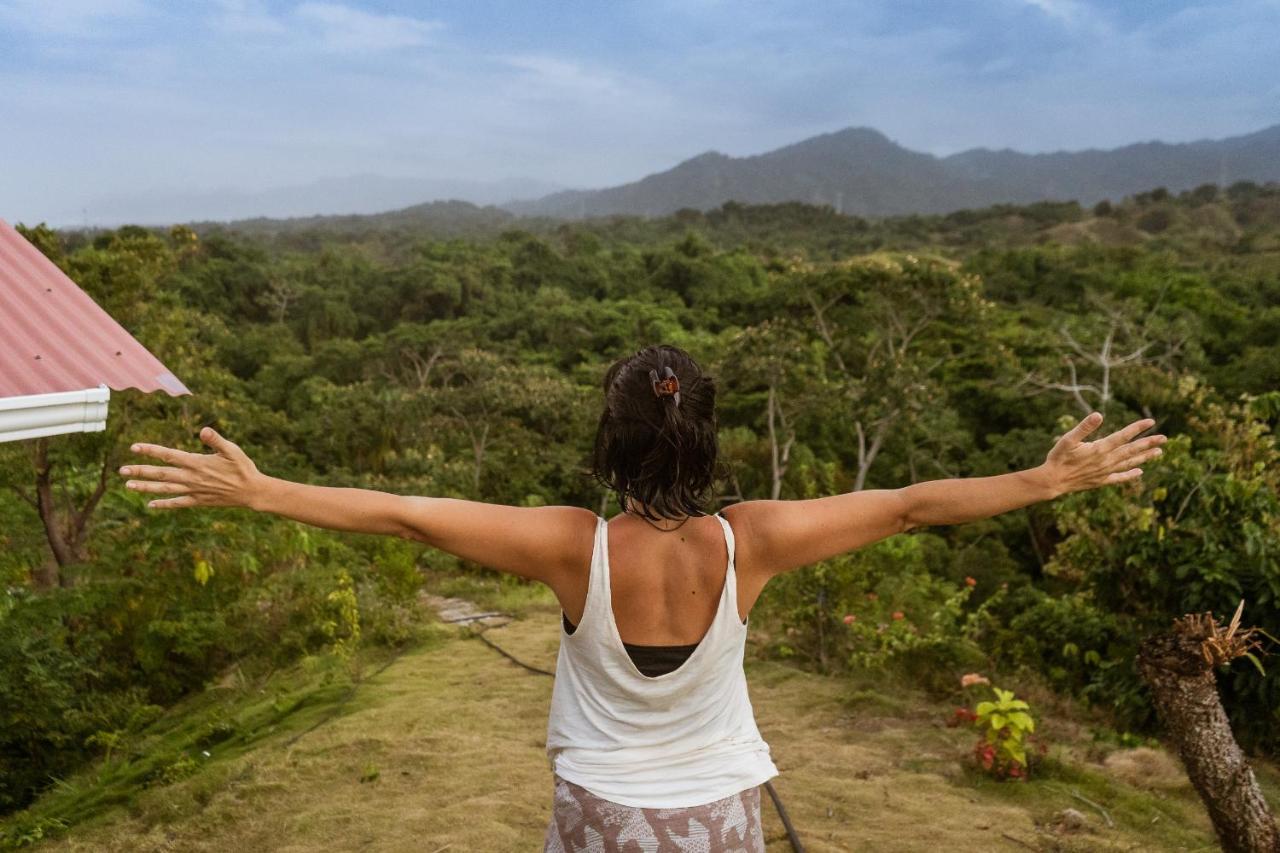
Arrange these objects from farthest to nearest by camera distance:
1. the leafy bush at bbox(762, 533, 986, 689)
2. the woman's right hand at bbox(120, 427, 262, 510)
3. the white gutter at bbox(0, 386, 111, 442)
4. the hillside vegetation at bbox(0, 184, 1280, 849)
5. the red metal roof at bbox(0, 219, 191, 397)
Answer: the leafy bush at bbox(762, 533, 986, 689), the hillside vegetation at bbox(0, 184, 1280, 849), the red metal roof at bbox(0, 219, 191, 397), the white gutter at bbox(0, 386, 111, 442), the woman's right hand at bbox(120, 427, 262, 510)

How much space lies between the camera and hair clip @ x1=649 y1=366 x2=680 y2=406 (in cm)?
150

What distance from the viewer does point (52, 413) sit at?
2.01 meters

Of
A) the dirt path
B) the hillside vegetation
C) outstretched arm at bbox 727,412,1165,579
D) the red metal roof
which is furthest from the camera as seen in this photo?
the hillside vegetation

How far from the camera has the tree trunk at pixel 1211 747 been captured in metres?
2.96

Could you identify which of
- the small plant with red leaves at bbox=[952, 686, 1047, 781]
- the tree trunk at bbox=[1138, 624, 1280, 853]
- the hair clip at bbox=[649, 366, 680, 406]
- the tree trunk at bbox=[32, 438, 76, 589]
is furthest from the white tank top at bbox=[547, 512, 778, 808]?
the tree trunk at bbox=[32, 438, 76, 589]

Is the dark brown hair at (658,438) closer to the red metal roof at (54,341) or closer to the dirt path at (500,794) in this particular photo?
the red metal roof at (54,341)

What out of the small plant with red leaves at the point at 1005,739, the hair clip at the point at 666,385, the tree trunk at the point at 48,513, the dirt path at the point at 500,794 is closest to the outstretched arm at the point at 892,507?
the hair clip at the point at 666,385

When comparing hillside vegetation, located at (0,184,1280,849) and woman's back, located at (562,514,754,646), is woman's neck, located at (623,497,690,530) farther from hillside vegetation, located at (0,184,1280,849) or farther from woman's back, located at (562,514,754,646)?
hillside vegetation, located at (0,184,1280,849)

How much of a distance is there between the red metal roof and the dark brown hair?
1193 millimetres

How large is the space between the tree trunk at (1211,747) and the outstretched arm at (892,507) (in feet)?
5.43

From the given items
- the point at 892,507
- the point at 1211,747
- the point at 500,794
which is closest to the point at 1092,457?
the point at 892,507

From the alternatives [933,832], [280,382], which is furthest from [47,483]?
[280,382]

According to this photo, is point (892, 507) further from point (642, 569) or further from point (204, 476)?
point (204, 476)

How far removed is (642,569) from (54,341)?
1.64 m
